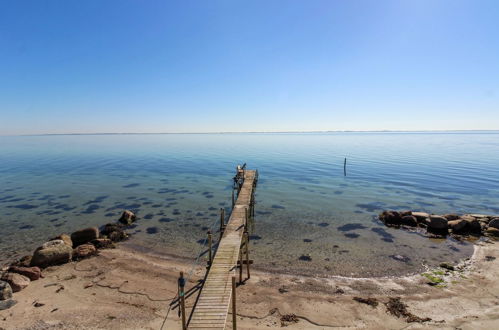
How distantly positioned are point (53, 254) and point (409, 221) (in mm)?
28507

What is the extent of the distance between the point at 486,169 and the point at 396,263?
5360cm

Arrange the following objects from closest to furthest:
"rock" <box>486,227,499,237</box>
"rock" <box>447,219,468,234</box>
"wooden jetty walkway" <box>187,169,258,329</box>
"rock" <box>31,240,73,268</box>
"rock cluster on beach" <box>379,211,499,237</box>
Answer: "wooden jetty walkway" <box>187,169,258,329</box>, "rock" <box>31,240,73,268</box>, "rock" <box>486,227,499,237</box>, "rock cluster on beach" <box>379,211,499,237</box>, "rock" <box>447,219,468,234</box>

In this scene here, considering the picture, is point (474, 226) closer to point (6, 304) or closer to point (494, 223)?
point (494, 223)

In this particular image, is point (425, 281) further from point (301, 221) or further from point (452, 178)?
point (452, 178)

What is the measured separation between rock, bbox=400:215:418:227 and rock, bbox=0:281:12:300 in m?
28.8

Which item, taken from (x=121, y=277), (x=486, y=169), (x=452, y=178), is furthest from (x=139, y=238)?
(x=486, y=169)

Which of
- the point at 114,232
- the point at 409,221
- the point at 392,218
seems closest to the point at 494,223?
the point at 409,221

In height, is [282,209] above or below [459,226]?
A: below

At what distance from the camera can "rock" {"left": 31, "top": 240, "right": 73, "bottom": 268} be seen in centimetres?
1667

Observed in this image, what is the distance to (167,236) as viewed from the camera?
22.6 meters

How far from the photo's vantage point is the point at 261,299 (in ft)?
44.1

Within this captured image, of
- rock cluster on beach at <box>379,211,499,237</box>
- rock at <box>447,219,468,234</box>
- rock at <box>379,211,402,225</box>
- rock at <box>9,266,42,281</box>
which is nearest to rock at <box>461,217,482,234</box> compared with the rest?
rock cluster on beach at <box>379,211,499,237</box>

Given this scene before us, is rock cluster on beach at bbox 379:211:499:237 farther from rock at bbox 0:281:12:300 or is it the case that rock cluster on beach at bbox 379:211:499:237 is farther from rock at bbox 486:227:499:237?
rock at bbox 0:281:12:300

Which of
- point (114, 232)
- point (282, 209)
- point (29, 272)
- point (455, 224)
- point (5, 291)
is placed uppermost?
point (5, 291)
